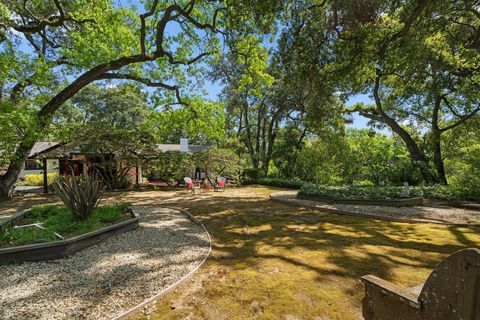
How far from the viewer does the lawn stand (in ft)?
9.05

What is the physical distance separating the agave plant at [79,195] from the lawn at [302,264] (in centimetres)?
281

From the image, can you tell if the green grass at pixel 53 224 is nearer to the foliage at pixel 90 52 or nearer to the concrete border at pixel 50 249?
the concrete border at pixel 50 249

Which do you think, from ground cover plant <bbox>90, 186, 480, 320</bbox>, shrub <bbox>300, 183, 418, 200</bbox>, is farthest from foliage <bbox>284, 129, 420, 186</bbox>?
ground cover plant <bbox>90, 186, 480, 320</bbox>

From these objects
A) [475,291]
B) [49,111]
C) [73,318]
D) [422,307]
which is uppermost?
[49,111]

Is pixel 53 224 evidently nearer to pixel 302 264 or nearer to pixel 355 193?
pixel 302 264

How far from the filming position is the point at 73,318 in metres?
2.59

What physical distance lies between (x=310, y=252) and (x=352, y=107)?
15.6 m

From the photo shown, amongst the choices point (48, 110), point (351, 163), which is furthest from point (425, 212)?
point (48, 110)

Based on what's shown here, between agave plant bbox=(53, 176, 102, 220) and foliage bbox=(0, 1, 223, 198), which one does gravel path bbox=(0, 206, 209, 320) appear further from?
foliage bbox=(0, 1, 223, 198)

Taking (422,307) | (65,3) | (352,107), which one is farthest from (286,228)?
(352,107)

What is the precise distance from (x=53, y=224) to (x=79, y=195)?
77 cm

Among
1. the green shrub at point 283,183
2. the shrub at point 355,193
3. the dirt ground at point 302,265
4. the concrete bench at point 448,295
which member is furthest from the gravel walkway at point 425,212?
the green shrub at point 283,183

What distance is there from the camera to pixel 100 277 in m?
3.46

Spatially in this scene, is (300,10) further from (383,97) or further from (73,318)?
(383,97)
